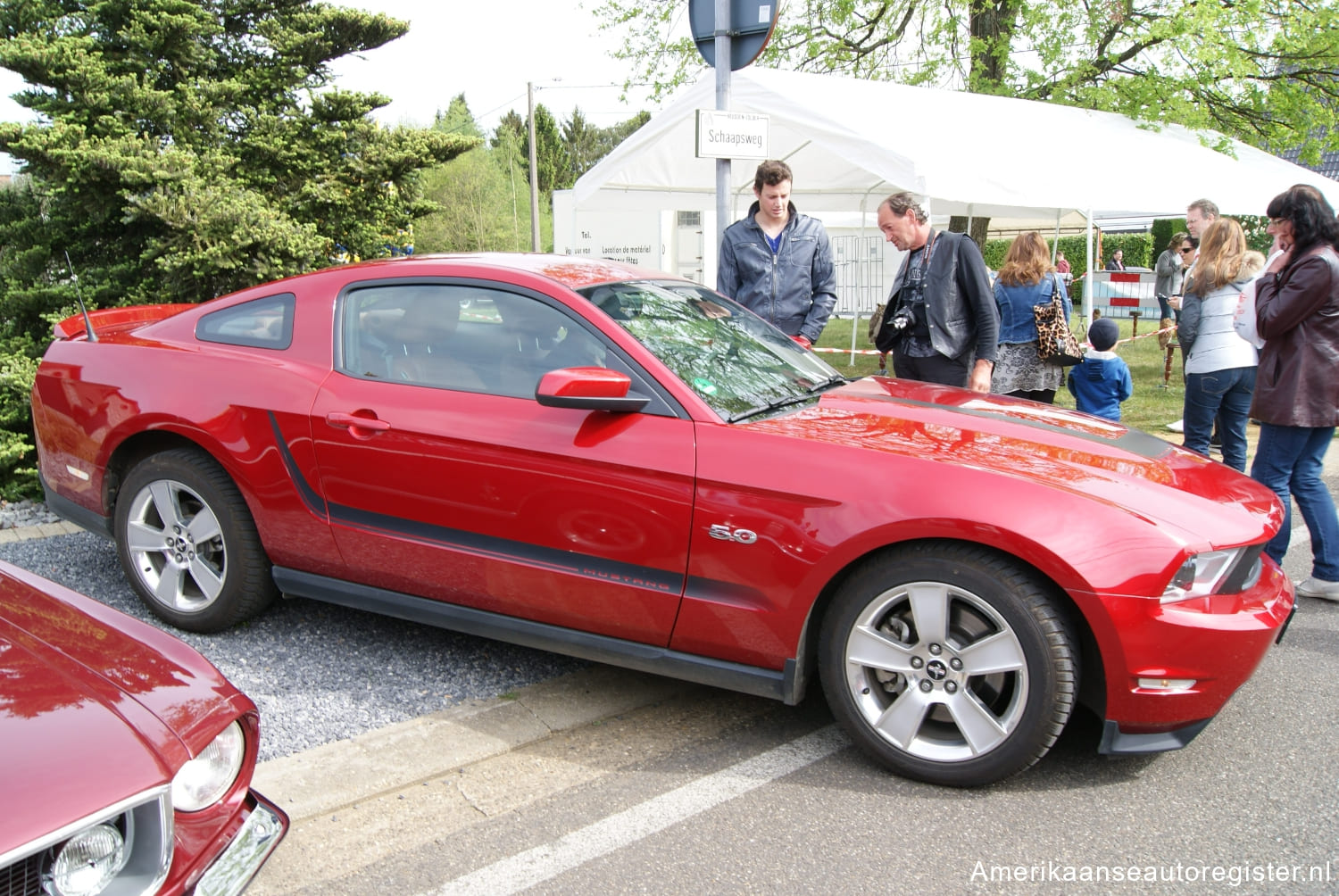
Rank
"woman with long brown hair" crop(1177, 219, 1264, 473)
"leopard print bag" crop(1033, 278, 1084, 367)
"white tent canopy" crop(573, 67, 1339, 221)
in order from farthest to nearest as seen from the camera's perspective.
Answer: "white tent canopy" crop(573, 67, 1339, 221) < "leopard print bag" crop(1033, 278, 1084, 367) < "woman with long brown hair" crop(1177, 219, 1264, 473)

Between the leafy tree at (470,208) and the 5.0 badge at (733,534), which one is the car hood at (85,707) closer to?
the 5.0 badge at (733,534)

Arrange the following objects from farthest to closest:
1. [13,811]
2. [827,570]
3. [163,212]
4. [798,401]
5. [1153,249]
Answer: [1153,249] < [163,212] < [798,401] < [827,570] < [13,811]

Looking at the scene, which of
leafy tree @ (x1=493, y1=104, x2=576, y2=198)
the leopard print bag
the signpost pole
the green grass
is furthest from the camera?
leafy tree @ (x1=493, y1=104, x2=576, y2=198)

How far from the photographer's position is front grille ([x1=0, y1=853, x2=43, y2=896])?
1586mm

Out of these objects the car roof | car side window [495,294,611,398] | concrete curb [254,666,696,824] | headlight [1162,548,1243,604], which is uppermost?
the car roof

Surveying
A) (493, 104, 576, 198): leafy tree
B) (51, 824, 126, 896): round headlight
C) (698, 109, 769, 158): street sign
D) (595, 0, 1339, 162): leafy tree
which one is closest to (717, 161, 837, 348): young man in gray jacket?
(698, 109, 769, 158): street sign

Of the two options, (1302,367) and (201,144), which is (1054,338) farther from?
(201,144)

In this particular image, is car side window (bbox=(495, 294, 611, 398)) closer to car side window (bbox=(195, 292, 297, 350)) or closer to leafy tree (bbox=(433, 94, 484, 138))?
car side window (bbox=(195, 292, 297, 350))

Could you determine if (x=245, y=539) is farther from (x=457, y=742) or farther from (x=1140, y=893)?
(x=1140, y=893)

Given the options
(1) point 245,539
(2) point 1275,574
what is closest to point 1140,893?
(2) point 1275,574

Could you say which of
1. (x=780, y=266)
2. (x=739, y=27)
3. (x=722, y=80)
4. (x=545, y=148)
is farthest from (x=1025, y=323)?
(x=545, y=148)

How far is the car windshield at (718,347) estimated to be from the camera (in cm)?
324

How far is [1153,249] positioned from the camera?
30.0m

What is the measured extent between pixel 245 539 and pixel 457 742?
1.26 meters
